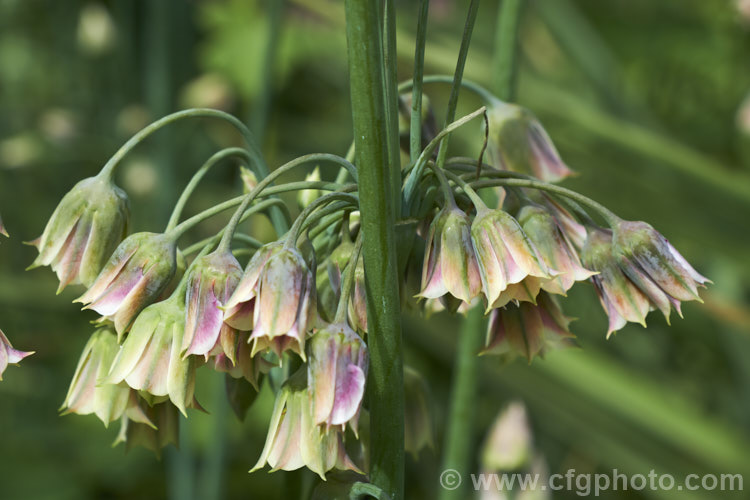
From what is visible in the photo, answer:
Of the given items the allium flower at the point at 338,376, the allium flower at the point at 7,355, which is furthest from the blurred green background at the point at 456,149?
the allium flower at the point at 7,355

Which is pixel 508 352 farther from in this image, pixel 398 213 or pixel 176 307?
pixel 176 307

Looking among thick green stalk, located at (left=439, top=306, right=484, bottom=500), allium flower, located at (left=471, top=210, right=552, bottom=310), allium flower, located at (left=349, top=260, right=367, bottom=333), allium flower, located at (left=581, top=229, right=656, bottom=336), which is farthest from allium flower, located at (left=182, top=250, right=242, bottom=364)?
thick green stalk, located at (left=439, top=306, right=484, bottom=500)

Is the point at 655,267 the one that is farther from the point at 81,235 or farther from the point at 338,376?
the point at 81,235

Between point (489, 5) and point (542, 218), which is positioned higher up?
point (542, 218)

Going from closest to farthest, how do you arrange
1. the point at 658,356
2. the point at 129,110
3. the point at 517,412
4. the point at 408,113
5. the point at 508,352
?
the point at 508,352, the point at 408,113, the point at 517,412, the point at 129,110, the point at 658,356

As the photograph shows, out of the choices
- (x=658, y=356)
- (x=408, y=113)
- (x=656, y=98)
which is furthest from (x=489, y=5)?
(x=408, y=113)

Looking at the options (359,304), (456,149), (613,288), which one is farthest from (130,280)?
(456,149)
